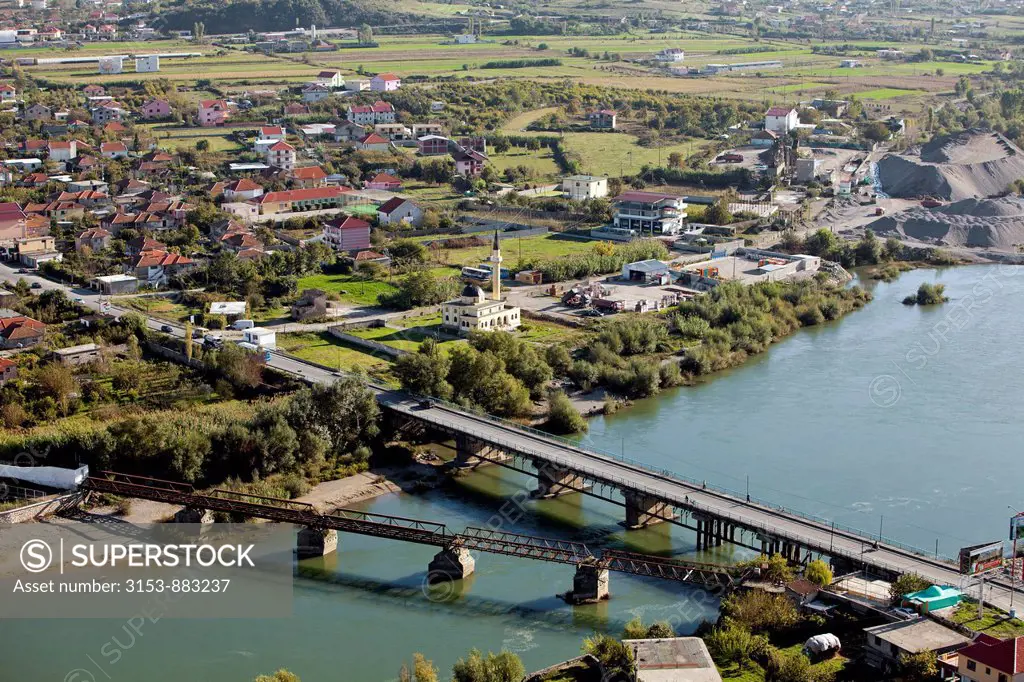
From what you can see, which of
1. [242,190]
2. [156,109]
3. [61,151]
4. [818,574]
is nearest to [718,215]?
[242,190]

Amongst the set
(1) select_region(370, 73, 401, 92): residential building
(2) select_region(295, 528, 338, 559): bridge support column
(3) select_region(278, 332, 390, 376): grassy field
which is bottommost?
(2) select_region(295, 528, 338, 559): bridge support column

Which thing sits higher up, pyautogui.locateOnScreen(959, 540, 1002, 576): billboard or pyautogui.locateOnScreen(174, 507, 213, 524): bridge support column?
pyautogui.locateOnScreen(959, 540, 1002, 576): billboard

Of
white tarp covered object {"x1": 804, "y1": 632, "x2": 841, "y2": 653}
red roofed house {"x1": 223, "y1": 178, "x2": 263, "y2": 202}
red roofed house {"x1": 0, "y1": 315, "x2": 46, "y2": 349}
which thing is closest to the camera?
white tarp covered object {"x1": 804, "y1": 632, "x2": 841, "y2": 653}

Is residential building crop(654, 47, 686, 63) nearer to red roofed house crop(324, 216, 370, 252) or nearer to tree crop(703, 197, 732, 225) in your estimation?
tree crop(703, 197, 732, 225)

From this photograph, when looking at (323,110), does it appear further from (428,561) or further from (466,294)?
(428,561)

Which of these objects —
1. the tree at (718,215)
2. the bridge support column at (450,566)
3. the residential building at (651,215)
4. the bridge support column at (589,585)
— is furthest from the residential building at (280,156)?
the bridge support column at (589,585)

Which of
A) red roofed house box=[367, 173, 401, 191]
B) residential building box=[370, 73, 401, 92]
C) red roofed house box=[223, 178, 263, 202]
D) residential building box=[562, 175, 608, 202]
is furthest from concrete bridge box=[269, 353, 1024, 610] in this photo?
residential building box=[370, 73, 401, 92]

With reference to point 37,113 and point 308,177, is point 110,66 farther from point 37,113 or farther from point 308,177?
point 308,177

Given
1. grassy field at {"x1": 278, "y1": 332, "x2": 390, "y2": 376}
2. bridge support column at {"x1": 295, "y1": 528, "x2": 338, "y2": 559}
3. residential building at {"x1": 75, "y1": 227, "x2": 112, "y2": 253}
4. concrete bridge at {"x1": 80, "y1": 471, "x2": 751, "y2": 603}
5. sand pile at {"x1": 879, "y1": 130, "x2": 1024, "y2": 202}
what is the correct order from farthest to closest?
sand pile at {"x1": 879, "y1": 130, "x2": 1024, "y2": 202}
residential building at {"x1": 75, "y1": 227, "x2": 112, "y2": 253}
grassy field at {"x1": 278, "y1": 332, "x2": 390, "y2": 376}
bridge support column at {"x1": 295, "y1": 528, "x2": 338, "y2": 559}
concrete bridge at {"x1": 80, "y1": 471, "x2": 751, "y2": 603}
